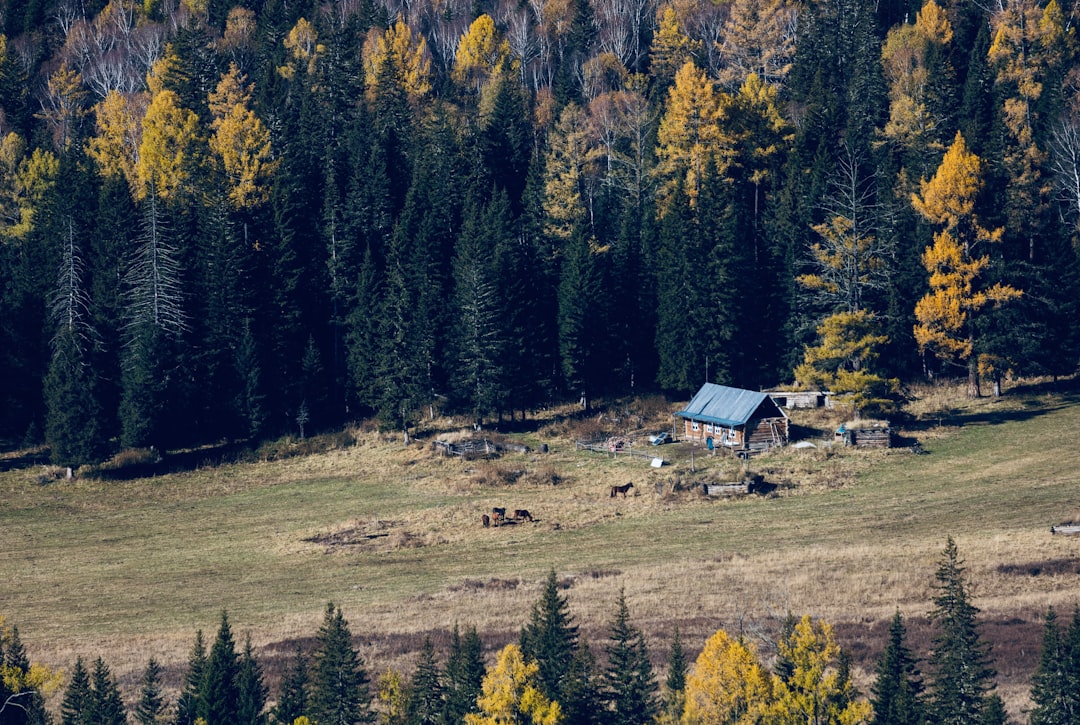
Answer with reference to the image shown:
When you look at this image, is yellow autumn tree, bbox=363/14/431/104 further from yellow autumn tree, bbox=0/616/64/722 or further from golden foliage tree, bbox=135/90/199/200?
yellow autumn tree, bbox=0/616/64/722

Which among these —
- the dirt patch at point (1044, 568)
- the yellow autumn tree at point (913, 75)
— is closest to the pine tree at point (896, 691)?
the dirt patch at point (1044, 568)

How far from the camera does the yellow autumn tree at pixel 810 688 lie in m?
40.5

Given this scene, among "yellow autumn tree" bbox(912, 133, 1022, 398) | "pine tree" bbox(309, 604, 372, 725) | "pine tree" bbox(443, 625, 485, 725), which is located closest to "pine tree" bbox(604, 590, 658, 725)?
"pine tree" bbox(443, 625, 485, 725)

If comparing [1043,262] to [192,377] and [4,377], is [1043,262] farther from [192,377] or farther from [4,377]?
[4,377]

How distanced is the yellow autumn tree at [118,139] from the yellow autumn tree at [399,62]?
1796 cm

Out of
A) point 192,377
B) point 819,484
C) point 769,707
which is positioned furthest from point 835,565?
point 192,377

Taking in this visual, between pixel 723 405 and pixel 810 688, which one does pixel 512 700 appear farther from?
pixel 723 405

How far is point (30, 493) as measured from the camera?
83438 millimetres

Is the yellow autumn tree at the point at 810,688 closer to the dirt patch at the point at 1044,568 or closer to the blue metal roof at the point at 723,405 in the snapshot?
the dirt patch at the point at 1044,568

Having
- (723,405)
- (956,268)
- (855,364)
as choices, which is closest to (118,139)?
(723,405)

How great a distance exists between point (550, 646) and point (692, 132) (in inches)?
2434

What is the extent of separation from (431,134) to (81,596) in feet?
164

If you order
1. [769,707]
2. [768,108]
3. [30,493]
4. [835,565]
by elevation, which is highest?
[768,108]

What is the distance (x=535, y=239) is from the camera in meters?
99.0
